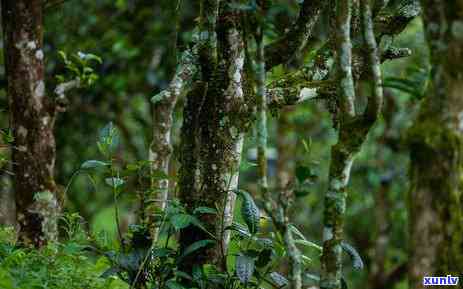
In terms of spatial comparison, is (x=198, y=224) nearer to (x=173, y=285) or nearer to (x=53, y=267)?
(x=173, y=285)

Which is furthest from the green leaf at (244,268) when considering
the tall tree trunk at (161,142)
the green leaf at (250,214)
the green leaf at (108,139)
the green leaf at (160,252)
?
the green leaf at (108,139)

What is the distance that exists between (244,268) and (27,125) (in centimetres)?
171

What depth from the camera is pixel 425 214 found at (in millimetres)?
2424

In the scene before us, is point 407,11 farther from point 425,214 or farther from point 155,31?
point 155,31

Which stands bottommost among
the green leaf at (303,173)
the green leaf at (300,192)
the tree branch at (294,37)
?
the green leaf at (300,192)

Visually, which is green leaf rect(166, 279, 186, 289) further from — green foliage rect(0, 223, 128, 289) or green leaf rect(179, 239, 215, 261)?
green foliage rect(0, 223, 128, 289)

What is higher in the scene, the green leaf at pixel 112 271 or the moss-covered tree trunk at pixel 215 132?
the moss-covered tree trunk at pixel 215 132

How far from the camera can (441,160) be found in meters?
2.40

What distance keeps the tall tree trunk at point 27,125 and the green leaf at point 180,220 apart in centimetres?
117

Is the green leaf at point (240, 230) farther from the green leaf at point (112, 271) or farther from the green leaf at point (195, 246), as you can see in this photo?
the green leaf at point (112, 271)

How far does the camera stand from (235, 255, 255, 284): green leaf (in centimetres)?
330

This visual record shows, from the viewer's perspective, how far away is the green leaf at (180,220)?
10.9ft

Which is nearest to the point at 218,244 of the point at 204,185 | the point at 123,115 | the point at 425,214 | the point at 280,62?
the point at 204,185

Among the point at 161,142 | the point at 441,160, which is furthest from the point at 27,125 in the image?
the point at 441,160
